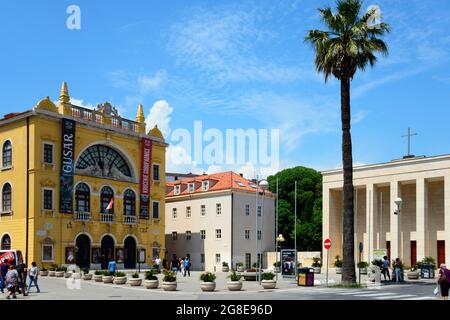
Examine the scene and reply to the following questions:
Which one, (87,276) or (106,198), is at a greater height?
(106,198)

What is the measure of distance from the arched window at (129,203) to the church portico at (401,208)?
19984mm

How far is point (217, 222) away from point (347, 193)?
37.4m

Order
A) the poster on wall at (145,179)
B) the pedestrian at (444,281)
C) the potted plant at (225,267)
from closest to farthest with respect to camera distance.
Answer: the pedestrian at (444,281)
the poster on wall at (145,179)
the potted plant at (225,267)

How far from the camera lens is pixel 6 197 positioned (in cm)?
5631

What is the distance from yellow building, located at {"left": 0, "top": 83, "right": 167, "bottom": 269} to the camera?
53812 mm

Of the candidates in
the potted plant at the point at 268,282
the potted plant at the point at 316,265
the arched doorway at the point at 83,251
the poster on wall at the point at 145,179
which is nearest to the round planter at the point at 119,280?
the potted plant at the point at 268,282

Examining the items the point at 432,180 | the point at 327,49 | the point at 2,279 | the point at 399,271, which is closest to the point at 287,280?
the point at 399,271

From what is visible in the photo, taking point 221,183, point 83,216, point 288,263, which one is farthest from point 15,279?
point 221,183

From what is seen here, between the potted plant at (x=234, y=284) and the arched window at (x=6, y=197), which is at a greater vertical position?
the arched window at (x=6, y=197)

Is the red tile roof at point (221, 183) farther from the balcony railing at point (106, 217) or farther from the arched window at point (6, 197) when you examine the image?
the arched window at point (6, 197)

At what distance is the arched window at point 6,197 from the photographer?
184 ft

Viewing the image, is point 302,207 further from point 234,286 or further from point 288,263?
point 234,286
